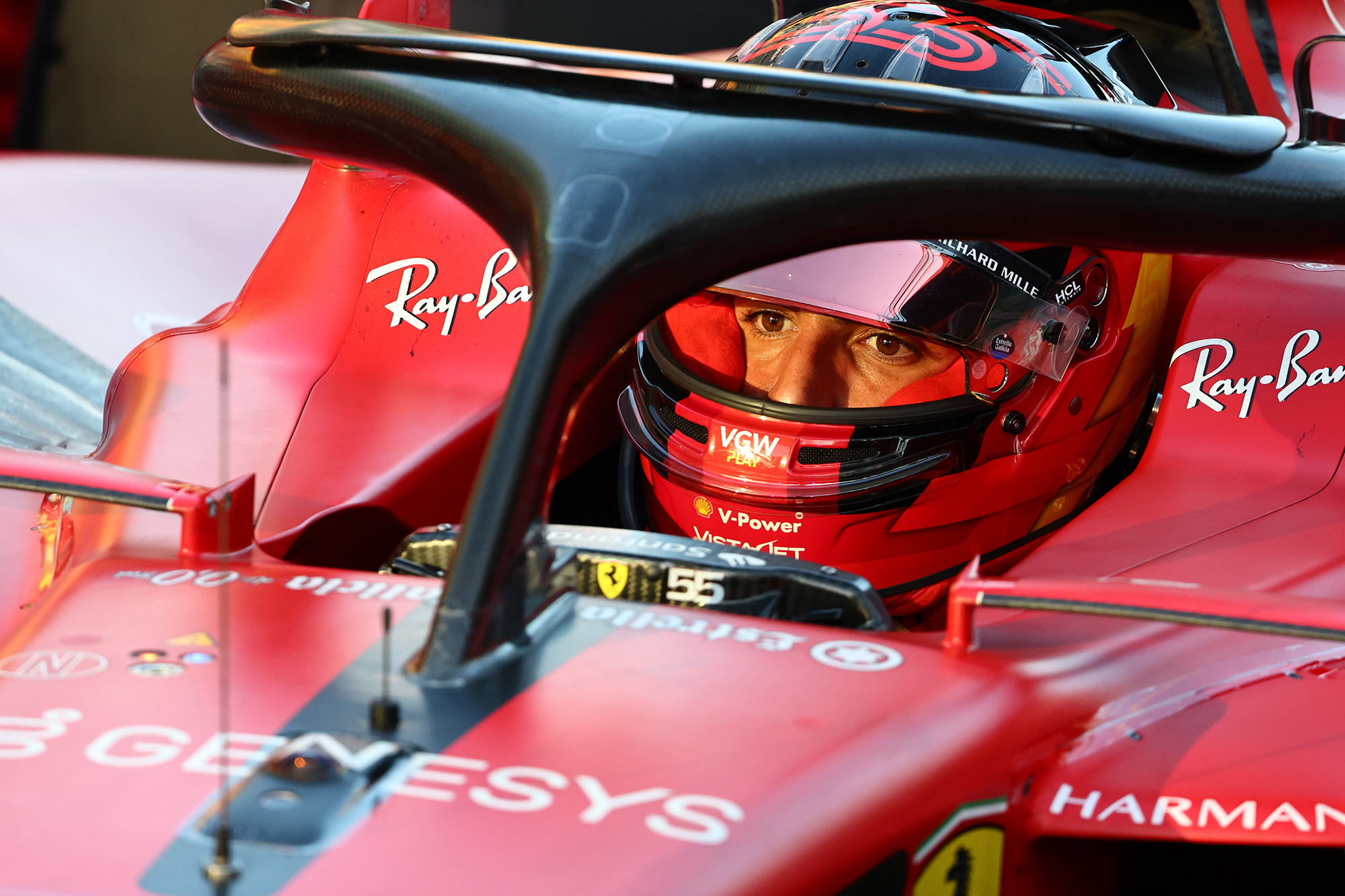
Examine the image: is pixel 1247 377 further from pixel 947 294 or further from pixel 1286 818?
pixel 1286 818

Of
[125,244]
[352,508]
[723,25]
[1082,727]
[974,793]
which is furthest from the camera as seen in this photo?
[723,25]

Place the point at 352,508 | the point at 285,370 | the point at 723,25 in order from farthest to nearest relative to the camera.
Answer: the point at 723,25
the point at 285,370
the point at 352,508

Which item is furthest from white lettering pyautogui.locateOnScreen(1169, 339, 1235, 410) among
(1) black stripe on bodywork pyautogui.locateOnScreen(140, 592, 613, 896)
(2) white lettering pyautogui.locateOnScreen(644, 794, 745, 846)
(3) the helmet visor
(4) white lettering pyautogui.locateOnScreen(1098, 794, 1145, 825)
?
(2) white lettering pyautogui.locateOnScreen(644, 794, 745, 846)

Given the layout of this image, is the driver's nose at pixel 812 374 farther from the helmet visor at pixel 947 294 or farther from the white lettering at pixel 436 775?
the white lettering at pixel 436 775

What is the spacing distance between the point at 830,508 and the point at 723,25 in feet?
11.8

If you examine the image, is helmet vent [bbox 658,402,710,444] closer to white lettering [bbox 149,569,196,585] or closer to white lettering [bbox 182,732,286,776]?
white lettering [bbox 149,569,196,585]

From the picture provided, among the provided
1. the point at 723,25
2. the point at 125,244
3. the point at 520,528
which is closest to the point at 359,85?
the point at 520,528

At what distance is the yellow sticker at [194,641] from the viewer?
34.1 inches

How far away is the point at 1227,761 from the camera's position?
2.95 ft

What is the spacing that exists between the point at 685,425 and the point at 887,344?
0.23 meters

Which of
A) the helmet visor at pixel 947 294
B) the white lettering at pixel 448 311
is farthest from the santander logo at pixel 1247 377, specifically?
the white lettering at pixel 448 311

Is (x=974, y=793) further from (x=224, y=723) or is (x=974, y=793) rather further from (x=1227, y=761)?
(x=224, y=723)

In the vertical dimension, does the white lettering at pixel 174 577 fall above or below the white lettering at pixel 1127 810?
above

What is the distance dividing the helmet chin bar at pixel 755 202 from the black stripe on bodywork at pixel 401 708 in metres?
0.03
